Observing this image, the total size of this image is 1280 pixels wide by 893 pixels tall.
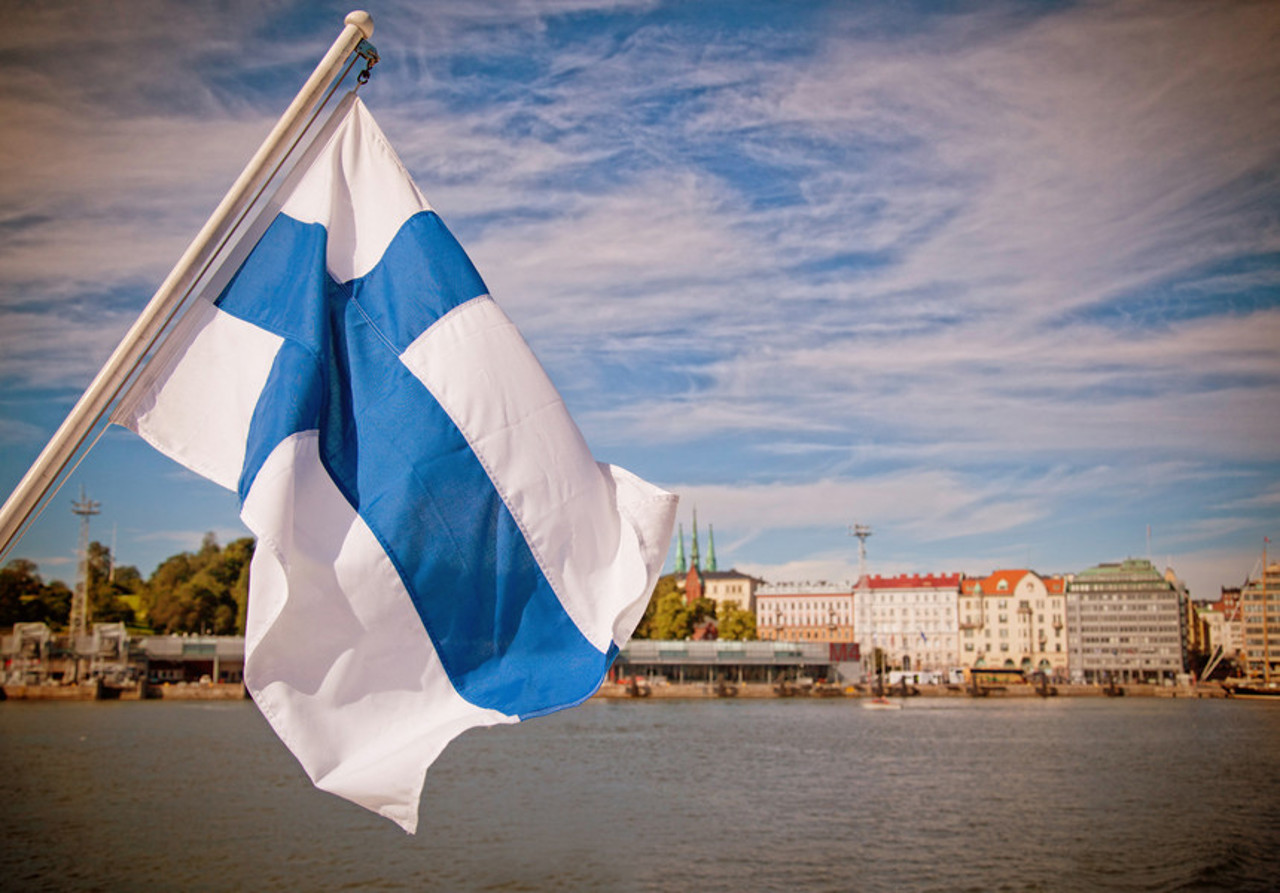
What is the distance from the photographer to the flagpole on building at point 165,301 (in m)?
2.96

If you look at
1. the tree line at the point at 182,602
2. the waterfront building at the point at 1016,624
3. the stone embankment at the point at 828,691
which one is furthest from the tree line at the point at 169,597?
the waterfront building at the point at 1016,624

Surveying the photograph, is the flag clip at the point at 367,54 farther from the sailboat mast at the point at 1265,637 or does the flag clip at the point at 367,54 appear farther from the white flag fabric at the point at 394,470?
the sailboat mast at the point at 1265,637

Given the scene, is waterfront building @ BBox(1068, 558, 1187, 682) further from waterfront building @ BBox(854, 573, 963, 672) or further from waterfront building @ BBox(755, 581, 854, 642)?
waterfront building @ BBox(755, 581, 854, 642)

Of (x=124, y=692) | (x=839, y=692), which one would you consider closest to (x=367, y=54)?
(x=124, y=692)

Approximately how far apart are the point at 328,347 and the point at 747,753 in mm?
41094

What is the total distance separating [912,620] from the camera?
459 feet

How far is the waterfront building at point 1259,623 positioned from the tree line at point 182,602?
230 feet

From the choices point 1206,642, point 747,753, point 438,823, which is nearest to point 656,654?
point 747,753

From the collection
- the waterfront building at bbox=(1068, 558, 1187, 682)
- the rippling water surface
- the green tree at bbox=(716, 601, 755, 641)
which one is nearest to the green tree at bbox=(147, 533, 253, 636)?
the green tree at bbox=(716, 601, 755, 641)

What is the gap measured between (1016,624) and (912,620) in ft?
39.7

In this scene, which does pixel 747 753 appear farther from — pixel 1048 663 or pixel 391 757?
pixel 1048 663

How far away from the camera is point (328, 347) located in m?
3.71

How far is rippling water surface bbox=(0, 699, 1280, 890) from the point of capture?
2019cm

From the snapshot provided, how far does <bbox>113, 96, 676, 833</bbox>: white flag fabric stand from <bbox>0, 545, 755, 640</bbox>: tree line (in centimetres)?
9539
